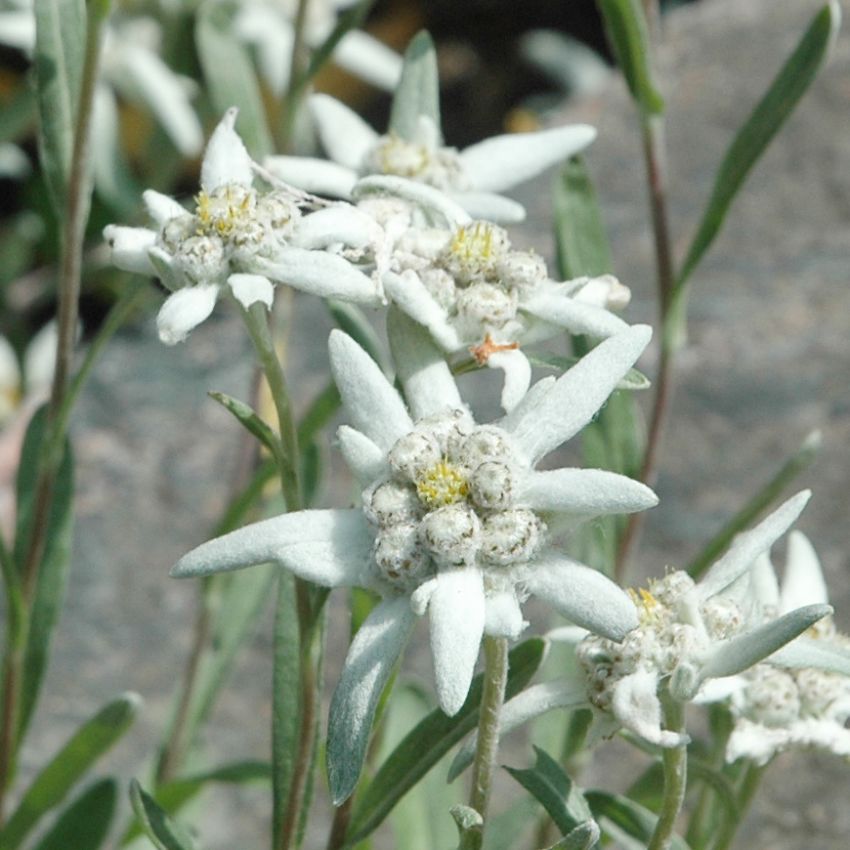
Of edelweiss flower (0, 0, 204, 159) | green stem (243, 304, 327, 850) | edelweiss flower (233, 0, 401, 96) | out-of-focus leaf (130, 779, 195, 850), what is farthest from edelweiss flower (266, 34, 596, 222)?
edelweiss flower (233, 0, 401, 96)

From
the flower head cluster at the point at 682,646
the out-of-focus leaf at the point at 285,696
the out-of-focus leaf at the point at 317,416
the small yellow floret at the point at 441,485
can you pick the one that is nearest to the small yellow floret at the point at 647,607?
the flower head cluster at the point at 682,646

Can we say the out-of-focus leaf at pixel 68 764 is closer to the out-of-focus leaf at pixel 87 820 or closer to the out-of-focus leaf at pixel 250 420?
the out-of-focus leaf at pixel 87 820

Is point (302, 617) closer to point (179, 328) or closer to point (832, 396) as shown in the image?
point (179, 328)

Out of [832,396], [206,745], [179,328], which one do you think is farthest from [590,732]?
Result: [832,396]

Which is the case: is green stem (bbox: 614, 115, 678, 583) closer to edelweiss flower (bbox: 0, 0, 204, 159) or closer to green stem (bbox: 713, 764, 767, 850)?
green stem (bbox: 713, 764, 767, 850)

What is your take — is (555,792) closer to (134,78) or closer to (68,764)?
(68,764)

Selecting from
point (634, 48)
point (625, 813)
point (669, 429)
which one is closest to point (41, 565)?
point (625, 813)
